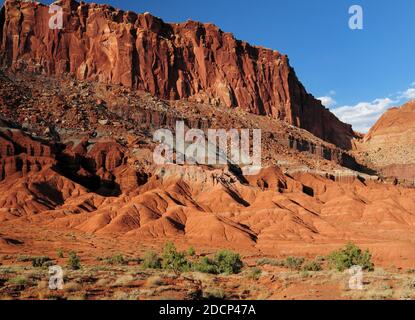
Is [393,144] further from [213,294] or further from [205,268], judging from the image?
[213,294]

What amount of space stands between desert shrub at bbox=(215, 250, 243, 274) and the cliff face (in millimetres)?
87903

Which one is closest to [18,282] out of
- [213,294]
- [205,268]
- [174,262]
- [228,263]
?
[213,294]

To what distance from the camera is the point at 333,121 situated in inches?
6535

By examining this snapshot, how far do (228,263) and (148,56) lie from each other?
97.4 m

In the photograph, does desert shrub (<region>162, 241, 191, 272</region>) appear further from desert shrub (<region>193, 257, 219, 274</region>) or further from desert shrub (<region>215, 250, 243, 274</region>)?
desert shrub (<region>215, 250, 243, 274</region>)

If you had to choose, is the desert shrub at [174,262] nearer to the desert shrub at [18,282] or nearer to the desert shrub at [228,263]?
the desert shrub at [228,263]

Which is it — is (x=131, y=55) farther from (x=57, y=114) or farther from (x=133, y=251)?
(x=133, y=251)

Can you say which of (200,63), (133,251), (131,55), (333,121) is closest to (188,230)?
(133,251)

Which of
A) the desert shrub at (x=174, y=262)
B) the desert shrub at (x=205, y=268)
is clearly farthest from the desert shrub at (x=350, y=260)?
the desert shrub at (x=174, y=262)

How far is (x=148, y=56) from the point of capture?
122m

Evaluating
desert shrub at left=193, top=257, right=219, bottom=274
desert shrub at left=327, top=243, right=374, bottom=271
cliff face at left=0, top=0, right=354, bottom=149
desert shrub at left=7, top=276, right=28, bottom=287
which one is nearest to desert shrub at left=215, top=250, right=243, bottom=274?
desert shrub at left=193, top=257, right=219, bottom=274

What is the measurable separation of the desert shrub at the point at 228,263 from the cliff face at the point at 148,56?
8790 centimetres

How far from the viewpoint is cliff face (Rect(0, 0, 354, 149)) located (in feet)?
375
